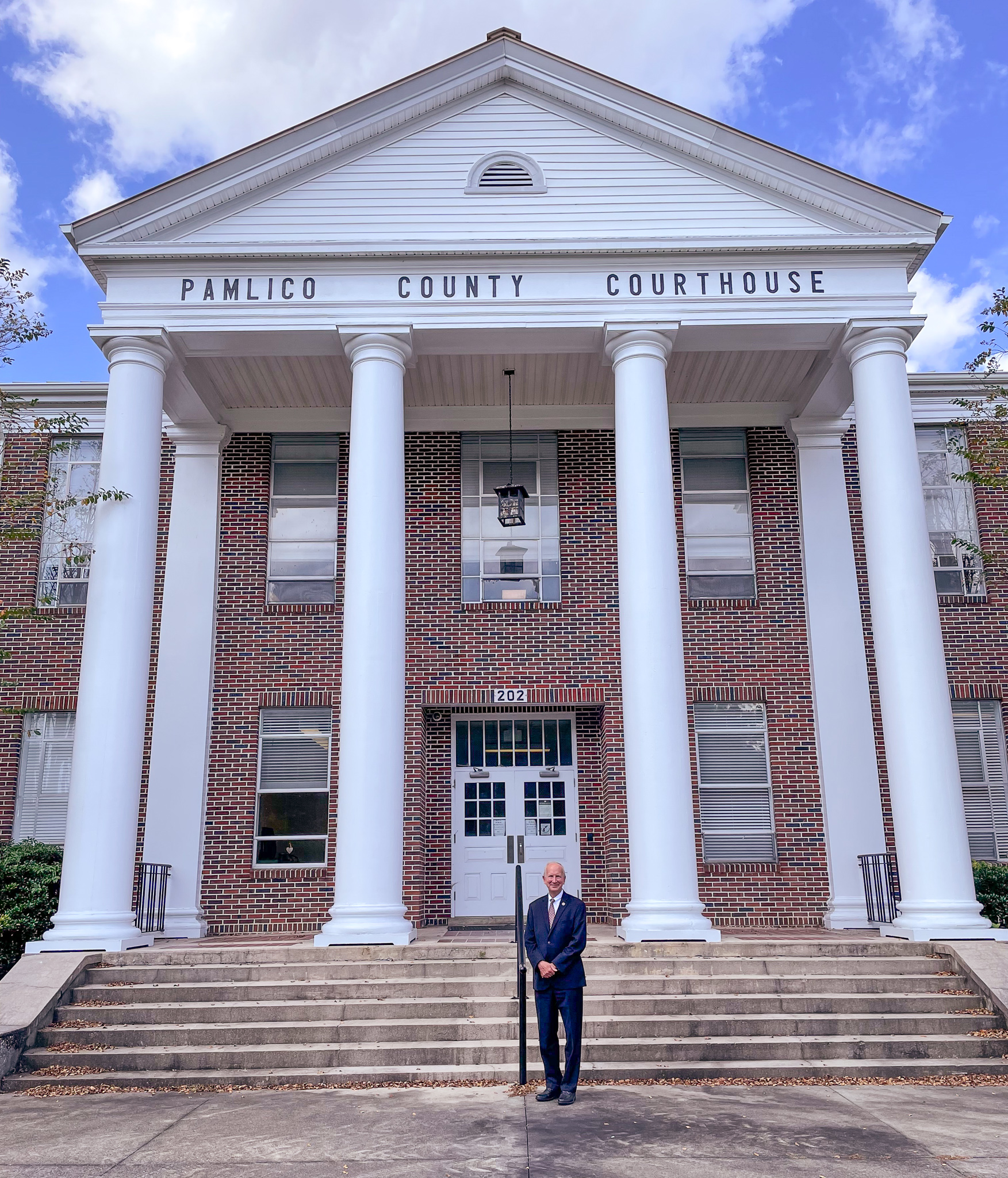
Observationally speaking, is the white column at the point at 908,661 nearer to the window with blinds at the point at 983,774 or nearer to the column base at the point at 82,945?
the window with blinds at the point at 983,774

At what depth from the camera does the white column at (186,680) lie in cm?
1378

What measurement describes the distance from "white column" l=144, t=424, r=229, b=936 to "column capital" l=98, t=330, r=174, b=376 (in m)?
2.75

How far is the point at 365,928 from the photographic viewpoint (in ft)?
34.9

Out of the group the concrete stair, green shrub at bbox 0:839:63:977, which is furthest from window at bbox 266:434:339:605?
the concrete stair

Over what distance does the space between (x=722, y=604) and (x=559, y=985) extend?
8.33 metres

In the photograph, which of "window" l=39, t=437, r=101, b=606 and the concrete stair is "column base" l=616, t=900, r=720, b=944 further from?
"window" l=39, t=437, r=101, b=606

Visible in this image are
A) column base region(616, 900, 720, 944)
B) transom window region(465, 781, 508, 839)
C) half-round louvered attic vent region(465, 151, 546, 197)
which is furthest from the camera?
transom window region(465, 781, 508, 839)

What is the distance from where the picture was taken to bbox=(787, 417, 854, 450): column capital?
49.9 feet

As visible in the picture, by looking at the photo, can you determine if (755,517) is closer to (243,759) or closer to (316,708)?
(316,708)

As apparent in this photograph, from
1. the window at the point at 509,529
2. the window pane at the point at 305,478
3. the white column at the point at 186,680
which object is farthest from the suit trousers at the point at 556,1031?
the window pane at the point at 305,478

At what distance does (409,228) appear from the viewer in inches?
508

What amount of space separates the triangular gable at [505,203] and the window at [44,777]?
698 centimetres

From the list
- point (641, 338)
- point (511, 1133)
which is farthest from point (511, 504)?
point (511, 1133)

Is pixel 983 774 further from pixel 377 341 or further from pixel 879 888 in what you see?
pixel 377 341
